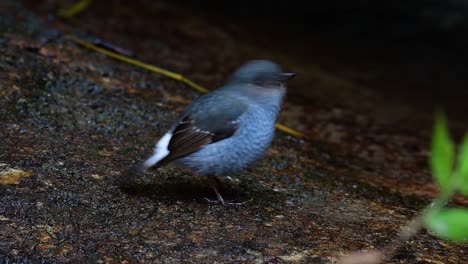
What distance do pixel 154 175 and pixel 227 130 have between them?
69cm

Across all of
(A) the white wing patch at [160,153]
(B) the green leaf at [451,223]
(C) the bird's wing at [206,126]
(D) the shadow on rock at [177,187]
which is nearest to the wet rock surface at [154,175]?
(D) the shadow on rock at [177,187]

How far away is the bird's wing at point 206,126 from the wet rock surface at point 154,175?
0.30m

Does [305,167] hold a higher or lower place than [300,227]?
higher

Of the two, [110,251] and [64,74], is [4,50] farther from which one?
[110,251]

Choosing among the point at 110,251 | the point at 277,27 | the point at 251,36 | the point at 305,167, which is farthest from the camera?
the point at 277,27

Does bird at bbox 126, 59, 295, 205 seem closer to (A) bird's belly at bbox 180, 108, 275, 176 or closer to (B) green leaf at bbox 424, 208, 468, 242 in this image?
(A) bird's belly at bbox 180, 108, 275, 176

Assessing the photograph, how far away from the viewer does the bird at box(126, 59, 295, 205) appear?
367cm

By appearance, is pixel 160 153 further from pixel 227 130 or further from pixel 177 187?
pixel 227 130

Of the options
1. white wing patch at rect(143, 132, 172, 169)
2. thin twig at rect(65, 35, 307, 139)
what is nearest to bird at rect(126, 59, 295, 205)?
white wing patch at rect(143, 132, 172, 169)

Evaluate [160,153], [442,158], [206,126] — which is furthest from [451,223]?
[160,153]

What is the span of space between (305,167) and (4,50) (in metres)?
2.62

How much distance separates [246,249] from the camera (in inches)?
125

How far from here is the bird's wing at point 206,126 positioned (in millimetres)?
3695

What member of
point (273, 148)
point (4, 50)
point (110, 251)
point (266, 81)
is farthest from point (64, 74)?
point (110, 251)
